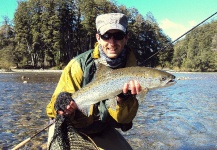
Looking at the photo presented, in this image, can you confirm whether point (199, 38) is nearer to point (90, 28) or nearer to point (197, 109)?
point (90, 28)

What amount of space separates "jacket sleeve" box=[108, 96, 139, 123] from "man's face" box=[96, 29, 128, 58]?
67 centimetres

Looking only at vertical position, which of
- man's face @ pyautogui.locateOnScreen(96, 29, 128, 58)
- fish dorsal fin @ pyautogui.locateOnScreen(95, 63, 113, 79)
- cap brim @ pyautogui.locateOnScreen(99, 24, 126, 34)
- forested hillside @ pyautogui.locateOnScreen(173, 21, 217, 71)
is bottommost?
fish dorsal fin @ pyautogui.locateOnScreen(95, 63, 113, 79)

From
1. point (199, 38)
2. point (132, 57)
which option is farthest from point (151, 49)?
point (132, 57)

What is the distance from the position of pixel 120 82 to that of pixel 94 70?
2.47ft

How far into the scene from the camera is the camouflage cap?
3.82 m

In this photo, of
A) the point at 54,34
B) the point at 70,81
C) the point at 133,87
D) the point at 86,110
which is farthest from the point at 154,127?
the point at 54,34

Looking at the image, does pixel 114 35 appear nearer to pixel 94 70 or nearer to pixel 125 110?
pixel 94 70

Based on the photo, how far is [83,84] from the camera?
13.3 feet

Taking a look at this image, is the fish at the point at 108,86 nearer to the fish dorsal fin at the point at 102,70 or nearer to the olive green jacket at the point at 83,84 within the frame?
the fish dorsal fin at the point at 102,70

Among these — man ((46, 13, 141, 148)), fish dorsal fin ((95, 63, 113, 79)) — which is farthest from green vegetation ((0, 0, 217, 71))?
fish dorsal fin ((95, 63, 113, 79))

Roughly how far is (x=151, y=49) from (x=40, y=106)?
76.1 meters

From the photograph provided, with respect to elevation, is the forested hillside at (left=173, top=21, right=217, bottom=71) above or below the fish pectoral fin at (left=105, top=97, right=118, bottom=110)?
above

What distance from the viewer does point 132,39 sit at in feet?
260

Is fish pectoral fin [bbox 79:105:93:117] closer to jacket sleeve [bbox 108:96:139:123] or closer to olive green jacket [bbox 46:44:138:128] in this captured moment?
olive green jacket [bbox 46:44:138:128]
